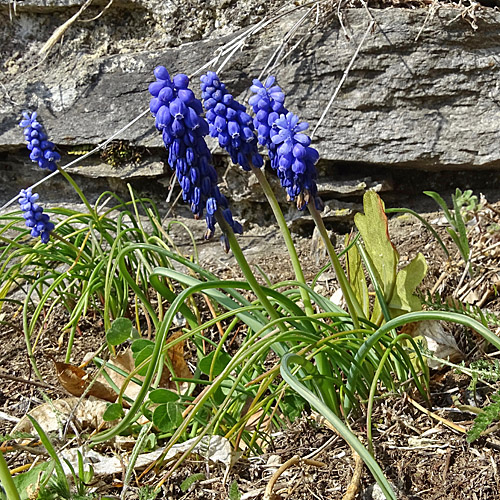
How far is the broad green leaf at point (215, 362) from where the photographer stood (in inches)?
75.4

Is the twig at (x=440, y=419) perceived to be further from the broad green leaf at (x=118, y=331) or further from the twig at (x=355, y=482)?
the broad green leaf at (x=118, y=331)

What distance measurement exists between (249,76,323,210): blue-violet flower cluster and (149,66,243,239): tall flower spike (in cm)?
20

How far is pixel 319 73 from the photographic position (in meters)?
Result: 3.42

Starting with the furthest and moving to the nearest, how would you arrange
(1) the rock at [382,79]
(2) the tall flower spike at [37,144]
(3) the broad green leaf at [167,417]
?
(1) the rock at [382,79], (2) the tall flower spike at [37,144], (3) the broad green leaf at [167,417]

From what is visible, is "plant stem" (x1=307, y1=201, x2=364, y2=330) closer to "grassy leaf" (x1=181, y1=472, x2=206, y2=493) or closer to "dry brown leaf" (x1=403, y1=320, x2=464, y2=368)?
"dry brown leaf" (x1=403, y1=320, x2=464, y2=368)

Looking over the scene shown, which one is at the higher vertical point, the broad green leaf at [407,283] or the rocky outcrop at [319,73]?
the rocky outcrop at [319,73]

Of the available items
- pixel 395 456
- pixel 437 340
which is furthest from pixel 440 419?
pixel 437 340

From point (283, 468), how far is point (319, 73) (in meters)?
2.47

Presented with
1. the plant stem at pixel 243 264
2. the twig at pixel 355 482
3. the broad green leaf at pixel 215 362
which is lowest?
the twig at pixel 355 482

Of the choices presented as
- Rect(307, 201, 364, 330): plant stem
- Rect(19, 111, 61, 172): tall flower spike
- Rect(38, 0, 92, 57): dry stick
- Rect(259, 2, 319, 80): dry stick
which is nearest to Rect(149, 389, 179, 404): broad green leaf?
Rect(307, 201, 364, 330): plant stem

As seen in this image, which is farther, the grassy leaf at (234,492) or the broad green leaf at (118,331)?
the broad green leaf at (118,331)

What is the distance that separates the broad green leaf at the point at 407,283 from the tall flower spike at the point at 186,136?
0.68 meters

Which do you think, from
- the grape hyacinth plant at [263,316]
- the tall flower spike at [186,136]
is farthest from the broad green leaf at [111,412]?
the tall flower spike at [186,136]

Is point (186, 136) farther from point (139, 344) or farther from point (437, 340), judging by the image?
point (437, 340)
